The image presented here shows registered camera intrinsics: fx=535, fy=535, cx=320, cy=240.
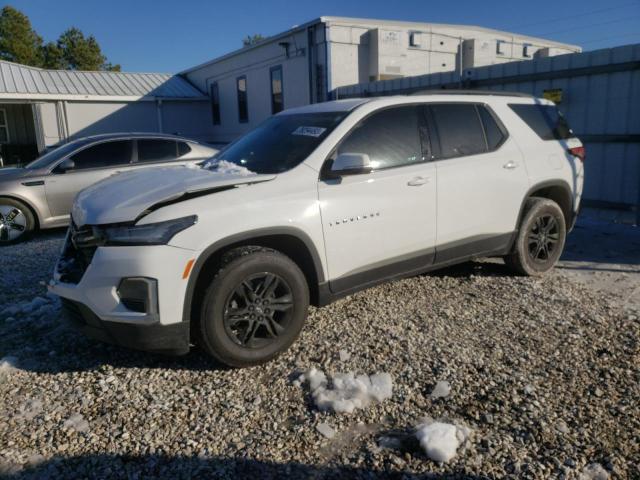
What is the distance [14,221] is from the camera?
7902 millimetres

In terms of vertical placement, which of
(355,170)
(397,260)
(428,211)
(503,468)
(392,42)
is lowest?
(503,468)

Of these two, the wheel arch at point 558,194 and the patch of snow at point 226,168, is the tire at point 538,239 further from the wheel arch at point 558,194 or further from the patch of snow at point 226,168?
the patch of snow at point 226,168

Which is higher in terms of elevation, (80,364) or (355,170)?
(355,170)

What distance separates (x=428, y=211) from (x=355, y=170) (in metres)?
0.84

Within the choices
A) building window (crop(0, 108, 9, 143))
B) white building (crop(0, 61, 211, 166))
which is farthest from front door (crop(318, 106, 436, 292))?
building window (crop(0, 108, 9, 143))

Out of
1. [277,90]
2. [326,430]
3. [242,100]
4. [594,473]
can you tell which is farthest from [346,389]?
[242,100]

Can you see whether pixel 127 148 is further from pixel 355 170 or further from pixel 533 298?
pixel 533 298

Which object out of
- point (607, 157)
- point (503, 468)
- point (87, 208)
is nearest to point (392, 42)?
point (607, 157)

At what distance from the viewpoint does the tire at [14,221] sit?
25.8 ft

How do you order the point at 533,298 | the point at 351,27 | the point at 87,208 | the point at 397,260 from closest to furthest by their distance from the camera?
the point at 87,208 → the point at 397,260 → the point at 533,298 → the point at 351,27

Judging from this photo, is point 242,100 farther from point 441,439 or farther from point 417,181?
point 441,439

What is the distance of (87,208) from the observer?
3.69 m

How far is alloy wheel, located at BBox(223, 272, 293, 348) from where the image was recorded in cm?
355

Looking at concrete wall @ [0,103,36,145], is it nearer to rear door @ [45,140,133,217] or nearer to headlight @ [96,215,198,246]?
rear door @ [45,140,133,217]
